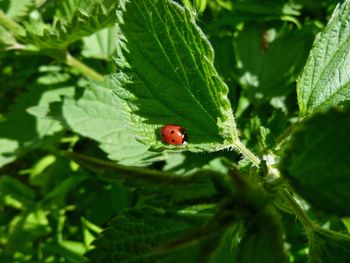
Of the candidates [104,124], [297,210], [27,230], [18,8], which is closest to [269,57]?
[104,124]

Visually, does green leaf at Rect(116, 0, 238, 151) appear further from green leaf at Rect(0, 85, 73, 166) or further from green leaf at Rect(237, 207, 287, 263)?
green leaf at Rect(0, 85, 73, 166)

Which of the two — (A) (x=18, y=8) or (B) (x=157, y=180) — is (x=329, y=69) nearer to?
(B) (x=157, y=180)

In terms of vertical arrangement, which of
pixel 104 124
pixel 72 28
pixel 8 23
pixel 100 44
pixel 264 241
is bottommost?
pixel 264 241

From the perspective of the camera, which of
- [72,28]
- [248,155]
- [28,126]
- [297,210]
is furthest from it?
[28,126]

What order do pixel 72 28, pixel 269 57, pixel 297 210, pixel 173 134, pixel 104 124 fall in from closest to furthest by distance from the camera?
pixel 297 210 → pixel 173 134 → pixel 72 28 → pixel 104 124 → pixel 269 57

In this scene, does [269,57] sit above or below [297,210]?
above

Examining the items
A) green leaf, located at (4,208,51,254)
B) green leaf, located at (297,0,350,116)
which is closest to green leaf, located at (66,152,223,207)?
green leaf, located at (297,0,350,116)

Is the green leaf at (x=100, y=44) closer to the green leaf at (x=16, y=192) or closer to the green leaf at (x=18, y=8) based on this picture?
the green leaf at (x=18, y=8)

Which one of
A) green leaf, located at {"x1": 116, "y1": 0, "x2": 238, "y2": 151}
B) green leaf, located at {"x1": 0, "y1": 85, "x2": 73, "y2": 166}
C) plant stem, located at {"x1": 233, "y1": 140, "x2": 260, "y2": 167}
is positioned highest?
green leaf, located at {"x1": 0, "y1": 85, "x2": 73, "y2": 166}
